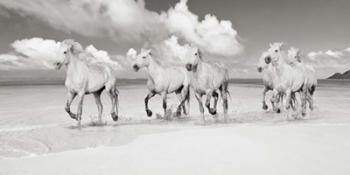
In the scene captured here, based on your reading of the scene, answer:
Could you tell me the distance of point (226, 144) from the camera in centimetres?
505

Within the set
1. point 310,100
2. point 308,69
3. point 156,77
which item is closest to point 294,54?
point 308,69

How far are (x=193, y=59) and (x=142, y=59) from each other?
2.05 metres

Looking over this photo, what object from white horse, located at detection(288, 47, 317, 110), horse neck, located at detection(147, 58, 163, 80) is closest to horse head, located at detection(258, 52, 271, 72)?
white horse, located at detection(288, 47, 317, 110)

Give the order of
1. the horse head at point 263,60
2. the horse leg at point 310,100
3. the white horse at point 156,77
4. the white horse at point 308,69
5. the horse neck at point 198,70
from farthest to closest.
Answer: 1. the horse leg at point 310,100
2. the white horse at point 308,69
3. the white horse at point 156,77
4. the horse head at point 263,60
5. the horse neck at point 198,70

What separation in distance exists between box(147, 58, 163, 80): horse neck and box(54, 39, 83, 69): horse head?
2774mm

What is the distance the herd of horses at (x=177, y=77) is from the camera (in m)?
8.69

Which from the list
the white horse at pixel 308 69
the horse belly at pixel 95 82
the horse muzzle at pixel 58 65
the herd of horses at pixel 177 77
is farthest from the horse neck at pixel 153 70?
the white horse at pixel 308 69

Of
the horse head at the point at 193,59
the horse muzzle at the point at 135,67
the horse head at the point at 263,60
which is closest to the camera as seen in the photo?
the horse head at the point at 193,59

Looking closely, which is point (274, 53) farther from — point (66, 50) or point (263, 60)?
point (66, 50)

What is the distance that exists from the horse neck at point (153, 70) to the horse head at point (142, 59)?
0.42 ft

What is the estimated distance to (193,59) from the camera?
384 inches

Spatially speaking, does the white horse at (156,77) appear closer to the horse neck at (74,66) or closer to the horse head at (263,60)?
the horse neck at (74,66)

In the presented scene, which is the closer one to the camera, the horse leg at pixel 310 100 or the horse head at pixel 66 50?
the horse head at pixel 66 50

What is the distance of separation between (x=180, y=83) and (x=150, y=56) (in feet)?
5.17
